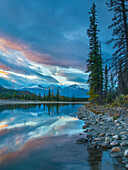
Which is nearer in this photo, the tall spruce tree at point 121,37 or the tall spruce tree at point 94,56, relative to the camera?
the tall spruce tree at point 121,37

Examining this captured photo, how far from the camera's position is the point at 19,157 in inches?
180

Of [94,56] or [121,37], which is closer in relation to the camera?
[121,37]

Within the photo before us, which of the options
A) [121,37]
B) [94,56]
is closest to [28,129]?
[121,37]

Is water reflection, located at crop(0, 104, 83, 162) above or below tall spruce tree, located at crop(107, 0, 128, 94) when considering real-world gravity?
below

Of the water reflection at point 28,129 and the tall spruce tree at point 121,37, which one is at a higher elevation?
the tall spruce tree at point 121,37

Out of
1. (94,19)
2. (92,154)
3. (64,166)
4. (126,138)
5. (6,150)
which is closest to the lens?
(64,166)

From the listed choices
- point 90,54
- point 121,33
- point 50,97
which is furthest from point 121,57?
point 50,97

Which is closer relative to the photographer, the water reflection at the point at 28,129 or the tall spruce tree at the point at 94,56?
the water reflection at the point at 28,129

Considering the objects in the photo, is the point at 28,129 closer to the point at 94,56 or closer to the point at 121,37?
the point at 121,37

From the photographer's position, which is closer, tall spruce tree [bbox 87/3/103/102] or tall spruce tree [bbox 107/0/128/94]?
tall spruce tree [bbox 107/0/128/94]

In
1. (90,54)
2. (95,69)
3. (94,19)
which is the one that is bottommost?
(95,69)

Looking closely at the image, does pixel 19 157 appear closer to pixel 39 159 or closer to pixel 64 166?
pixel 39 159

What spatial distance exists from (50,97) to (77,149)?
480ft

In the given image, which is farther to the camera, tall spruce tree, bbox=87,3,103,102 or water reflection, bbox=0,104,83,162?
tall spruce tree, bbox=87,3,103,102
